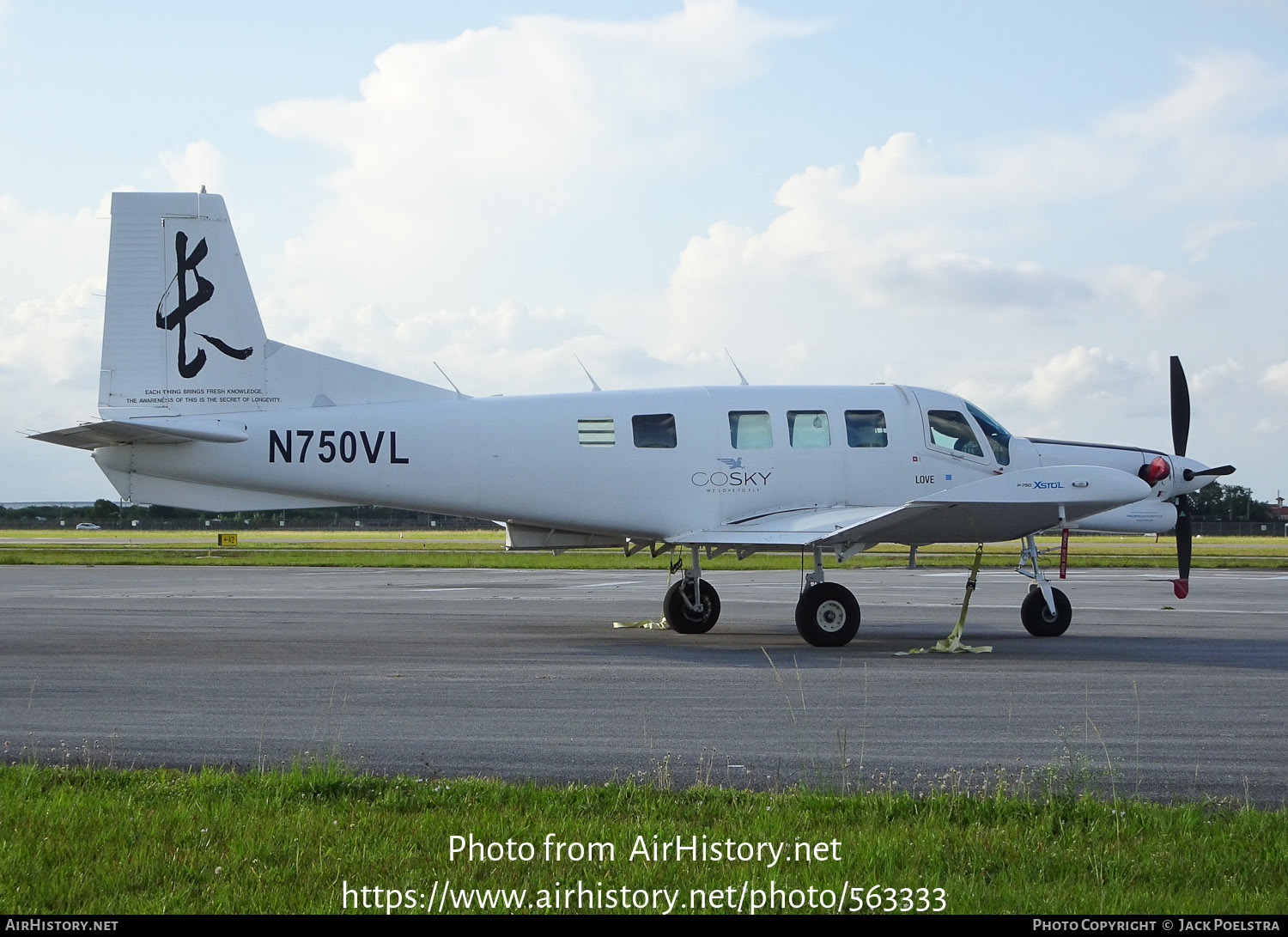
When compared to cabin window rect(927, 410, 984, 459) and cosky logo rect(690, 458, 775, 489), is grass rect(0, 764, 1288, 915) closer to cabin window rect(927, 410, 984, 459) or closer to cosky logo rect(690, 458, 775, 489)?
cosky logo rect(690, 458, 775, 489)

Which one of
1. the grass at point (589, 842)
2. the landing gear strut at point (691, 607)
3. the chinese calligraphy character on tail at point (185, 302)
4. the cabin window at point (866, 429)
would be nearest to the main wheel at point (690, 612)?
the landing gear strut at point (691, 607)

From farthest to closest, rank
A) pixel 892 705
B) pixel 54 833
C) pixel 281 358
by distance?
pixel 281 358 < pixel 892 705 < pixel 54 833

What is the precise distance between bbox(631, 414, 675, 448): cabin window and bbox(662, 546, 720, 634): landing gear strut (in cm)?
208

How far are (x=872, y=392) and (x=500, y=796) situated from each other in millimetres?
12148

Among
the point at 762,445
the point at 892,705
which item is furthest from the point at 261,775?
the point at 762,445

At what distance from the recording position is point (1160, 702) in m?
10.9

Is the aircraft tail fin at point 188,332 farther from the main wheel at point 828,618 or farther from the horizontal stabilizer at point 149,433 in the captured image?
the main wheel at point 828,618

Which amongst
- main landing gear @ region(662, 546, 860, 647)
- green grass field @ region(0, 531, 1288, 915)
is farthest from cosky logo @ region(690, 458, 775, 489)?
green grass field @ region(0, 531, 1288, 915)

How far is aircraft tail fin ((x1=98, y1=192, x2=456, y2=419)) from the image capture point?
53.1ft

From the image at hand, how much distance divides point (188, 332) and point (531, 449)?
4.94 m

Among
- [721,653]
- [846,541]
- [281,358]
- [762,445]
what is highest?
[281,358]

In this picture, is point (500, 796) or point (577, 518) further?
point (577, 518)

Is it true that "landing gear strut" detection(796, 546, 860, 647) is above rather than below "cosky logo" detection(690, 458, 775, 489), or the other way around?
below
